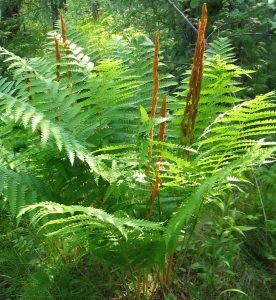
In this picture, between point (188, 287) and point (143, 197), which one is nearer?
point (143, 197)

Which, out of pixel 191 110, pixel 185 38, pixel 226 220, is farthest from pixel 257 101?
pixel 185 38

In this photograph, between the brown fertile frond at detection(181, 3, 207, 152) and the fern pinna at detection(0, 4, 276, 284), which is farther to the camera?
the fern pinna at detection(0, 4, 276, 284)

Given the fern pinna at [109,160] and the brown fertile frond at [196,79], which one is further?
the fern pinna at [109,160]

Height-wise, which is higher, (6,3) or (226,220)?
(6,3)

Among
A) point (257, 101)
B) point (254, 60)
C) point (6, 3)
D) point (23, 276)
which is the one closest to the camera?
point (257, 101)

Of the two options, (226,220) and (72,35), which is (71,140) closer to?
(226,220)

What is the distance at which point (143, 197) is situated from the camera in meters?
1.70

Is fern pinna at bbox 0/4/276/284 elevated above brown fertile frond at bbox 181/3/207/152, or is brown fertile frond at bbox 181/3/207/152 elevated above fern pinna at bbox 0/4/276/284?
brown fertile frond at bbox 181/3/207/152

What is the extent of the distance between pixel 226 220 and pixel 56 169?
0.82 m

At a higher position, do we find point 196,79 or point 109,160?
point 196,79

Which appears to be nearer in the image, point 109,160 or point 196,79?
point 196,79

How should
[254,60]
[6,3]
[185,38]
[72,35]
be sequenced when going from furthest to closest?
[6,3]
[185,38]
[254,60]
[72,35]

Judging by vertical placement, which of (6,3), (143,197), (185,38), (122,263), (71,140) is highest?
(6,3)

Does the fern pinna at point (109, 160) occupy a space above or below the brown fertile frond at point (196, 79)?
below
